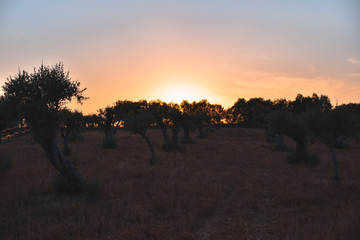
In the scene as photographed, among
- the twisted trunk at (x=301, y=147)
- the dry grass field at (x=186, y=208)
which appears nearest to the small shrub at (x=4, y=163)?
the dry grass field at (x=186, y=208)

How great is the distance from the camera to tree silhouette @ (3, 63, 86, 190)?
10586mm

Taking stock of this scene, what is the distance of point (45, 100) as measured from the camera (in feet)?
35.9

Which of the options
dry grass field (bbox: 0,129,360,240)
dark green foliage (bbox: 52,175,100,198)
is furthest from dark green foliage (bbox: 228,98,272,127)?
dark green foliage (bbox: 52,175,100,198)

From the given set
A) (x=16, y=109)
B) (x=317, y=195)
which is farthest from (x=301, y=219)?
(x=16, y=109)

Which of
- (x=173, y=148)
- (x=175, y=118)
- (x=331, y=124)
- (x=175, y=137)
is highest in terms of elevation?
(x=175, y=118)

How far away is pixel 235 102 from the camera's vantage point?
74.1 metres

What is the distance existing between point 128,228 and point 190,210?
334 centimetres

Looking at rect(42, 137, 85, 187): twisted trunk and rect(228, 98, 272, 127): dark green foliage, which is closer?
rect(42, 137, 85, 187): twisted trunk

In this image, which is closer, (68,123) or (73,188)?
(73,188)

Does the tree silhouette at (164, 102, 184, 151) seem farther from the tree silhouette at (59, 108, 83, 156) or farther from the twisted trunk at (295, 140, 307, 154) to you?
the twisted trunk at (295, 140, 307, 154)

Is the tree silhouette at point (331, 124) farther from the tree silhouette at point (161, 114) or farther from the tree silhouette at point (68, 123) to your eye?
the tree silhouette at point (161, 114)

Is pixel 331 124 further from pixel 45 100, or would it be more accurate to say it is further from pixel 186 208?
pixel 45 100

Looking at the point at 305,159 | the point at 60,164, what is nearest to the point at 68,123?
the point at 60,164

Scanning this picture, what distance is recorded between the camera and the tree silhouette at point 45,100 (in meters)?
10.6
